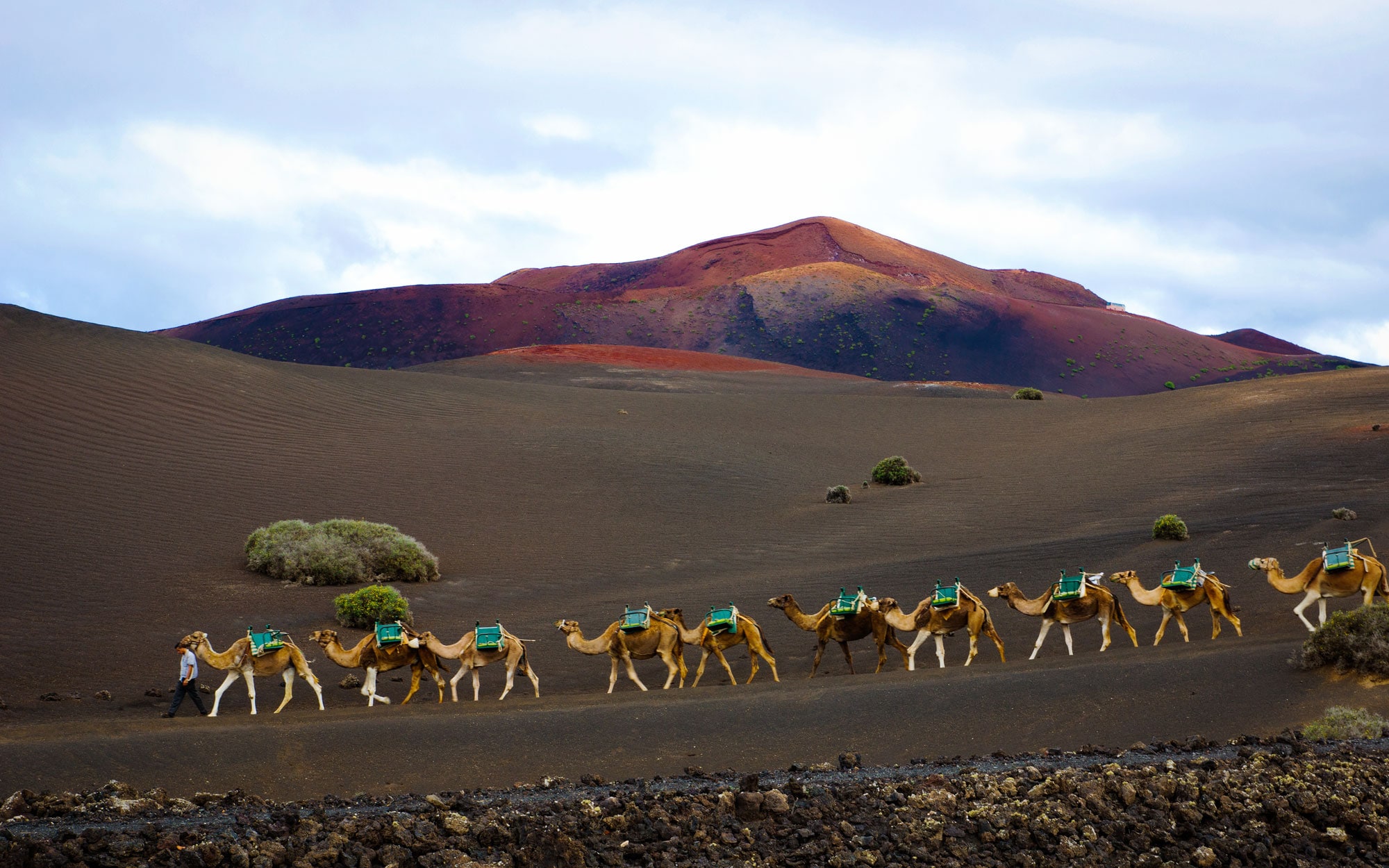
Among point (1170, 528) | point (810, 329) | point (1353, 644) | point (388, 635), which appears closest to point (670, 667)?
point (388, 635)

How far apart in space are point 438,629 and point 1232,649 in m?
11.7

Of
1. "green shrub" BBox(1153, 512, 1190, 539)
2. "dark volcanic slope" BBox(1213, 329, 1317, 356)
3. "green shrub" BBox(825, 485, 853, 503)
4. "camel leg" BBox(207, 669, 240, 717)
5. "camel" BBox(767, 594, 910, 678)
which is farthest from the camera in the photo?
"dark volcanic slope" BBox(1213, 329, 1317, 356)

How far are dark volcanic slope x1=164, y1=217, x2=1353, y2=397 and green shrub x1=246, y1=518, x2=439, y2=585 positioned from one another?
227 ft

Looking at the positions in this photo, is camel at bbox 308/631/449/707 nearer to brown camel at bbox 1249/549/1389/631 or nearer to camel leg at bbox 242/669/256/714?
camel leg at bbox 242/669/256/714

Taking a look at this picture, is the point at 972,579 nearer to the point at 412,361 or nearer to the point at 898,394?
the point at 898,394

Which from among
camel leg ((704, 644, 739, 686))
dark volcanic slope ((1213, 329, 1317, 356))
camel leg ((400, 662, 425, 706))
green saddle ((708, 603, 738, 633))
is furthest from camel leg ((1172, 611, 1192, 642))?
dark volcanic slope ((1213, 329, 1317, 356))

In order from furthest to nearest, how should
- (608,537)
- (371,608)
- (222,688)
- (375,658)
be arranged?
(608,537) < (371,608) < (375,658) < (222,688)

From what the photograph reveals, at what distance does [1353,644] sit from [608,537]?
54.6 feet

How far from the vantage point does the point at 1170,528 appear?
23.0m

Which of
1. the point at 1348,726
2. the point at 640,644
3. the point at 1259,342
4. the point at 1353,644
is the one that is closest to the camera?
the point at 1348,726

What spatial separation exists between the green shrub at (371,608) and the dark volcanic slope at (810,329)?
72491 millimetres

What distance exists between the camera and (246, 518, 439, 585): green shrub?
71.9ft

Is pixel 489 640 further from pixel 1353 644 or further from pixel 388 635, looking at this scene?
pixel 1353 644

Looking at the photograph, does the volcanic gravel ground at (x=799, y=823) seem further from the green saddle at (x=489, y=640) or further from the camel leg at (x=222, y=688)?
the green saddle at (x=489, y=640)
